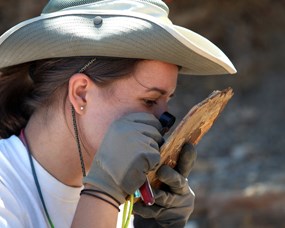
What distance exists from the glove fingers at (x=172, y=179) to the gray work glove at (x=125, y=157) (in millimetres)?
106

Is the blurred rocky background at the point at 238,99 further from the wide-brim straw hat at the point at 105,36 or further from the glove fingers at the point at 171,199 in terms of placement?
the wide-brim straw hat at the point at 105,36

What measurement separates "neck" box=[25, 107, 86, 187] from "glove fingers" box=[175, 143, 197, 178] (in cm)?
27

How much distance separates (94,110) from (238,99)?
4414 mm

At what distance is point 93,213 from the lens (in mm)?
2264

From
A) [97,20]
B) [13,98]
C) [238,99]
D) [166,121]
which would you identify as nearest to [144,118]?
[166,121]

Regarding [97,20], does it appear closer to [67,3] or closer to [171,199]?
[67,3]

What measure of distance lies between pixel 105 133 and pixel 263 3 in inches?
183

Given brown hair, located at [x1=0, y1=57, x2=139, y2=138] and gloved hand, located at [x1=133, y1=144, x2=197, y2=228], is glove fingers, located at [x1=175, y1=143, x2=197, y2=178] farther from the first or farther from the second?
brown hair, located at [x1=0, y1=57, x2=139, y2=138]

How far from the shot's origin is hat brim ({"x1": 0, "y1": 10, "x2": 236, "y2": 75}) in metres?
2.37

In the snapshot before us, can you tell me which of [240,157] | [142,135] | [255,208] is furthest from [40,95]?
[240,157]

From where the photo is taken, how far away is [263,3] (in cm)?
682

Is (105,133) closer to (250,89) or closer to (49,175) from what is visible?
(49,175)

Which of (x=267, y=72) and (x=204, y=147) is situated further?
(x=267, y=72)

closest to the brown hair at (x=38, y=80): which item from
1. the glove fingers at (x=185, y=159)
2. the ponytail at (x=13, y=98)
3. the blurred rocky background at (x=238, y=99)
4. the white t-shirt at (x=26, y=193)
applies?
the ponytail at (x=13, y=98)
